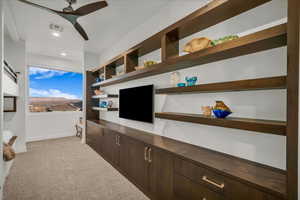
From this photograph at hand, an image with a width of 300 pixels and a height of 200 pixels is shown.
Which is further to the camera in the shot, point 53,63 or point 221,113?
point 53,63

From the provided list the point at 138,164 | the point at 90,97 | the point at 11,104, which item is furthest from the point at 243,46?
the point at 11,104

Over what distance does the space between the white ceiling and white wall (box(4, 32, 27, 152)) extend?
333 millimetres

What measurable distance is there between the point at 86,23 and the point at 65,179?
9.31 feet

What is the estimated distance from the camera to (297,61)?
2.94 feet

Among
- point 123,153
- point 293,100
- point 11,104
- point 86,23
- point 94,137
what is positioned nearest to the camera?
point 293,100

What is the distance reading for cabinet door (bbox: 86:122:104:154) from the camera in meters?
3.54

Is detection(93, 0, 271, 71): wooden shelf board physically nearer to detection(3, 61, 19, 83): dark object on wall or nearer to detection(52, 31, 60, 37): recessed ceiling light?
detection(3, 61, 19, 83): dark object on wall

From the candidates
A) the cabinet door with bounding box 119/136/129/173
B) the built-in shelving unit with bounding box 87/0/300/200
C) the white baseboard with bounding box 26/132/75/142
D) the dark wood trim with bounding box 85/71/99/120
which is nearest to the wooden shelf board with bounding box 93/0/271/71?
the built-in shelving unit with bounding box 87/0/300/200

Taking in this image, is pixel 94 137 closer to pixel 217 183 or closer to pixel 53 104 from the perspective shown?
pixel 53 104

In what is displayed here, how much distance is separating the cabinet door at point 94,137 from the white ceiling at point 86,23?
7.06ft

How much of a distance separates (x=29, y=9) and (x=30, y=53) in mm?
3010

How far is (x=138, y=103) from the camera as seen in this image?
9.52 ft

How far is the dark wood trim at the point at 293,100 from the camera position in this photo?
2.92 ft

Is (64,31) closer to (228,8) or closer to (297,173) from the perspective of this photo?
(228,8)
